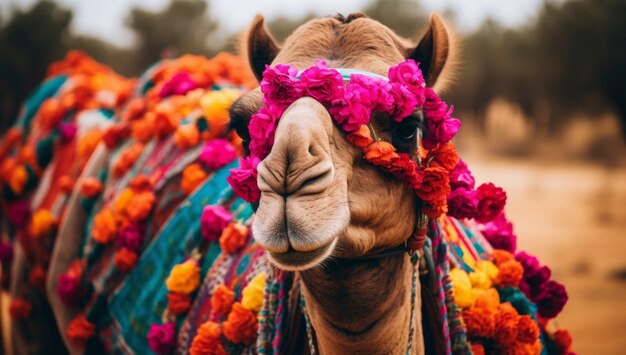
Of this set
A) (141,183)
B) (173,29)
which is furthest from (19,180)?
(173,29)

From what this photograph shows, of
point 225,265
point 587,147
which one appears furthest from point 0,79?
point 587,147

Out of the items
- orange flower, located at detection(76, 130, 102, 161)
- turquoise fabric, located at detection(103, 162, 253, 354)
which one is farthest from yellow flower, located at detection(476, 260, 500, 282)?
orange flower, located at detection(76, 130, 102, 161)

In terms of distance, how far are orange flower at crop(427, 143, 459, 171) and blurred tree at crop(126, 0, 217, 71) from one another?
67.7ft

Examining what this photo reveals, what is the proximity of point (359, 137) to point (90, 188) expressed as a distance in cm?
315

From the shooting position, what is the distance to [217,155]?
149 inches

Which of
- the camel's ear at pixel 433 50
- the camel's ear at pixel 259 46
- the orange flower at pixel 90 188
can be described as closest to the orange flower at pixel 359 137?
the camel's ear at pixel 433 50

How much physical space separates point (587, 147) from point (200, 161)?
16178 millimetres

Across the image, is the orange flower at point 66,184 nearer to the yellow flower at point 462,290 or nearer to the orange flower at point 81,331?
the orange flower at point 81,331

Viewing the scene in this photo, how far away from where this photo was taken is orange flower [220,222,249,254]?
3186mm

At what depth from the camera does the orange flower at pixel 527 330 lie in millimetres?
2725

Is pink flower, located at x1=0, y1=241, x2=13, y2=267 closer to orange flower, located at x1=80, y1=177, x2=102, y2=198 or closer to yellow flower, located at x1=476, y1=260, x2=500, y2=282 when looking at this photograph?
orange flower, located at x1=80, y1=177, x2=102, y2=198

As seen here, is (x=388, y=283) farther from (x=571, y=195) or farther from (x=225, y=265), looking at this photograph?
(x=571, y=195)

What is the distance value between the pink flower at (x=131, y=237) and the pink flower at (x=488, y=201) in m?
2.35

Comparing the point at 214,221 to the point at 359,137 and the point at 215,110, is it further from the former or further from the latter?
the point at 359,137
